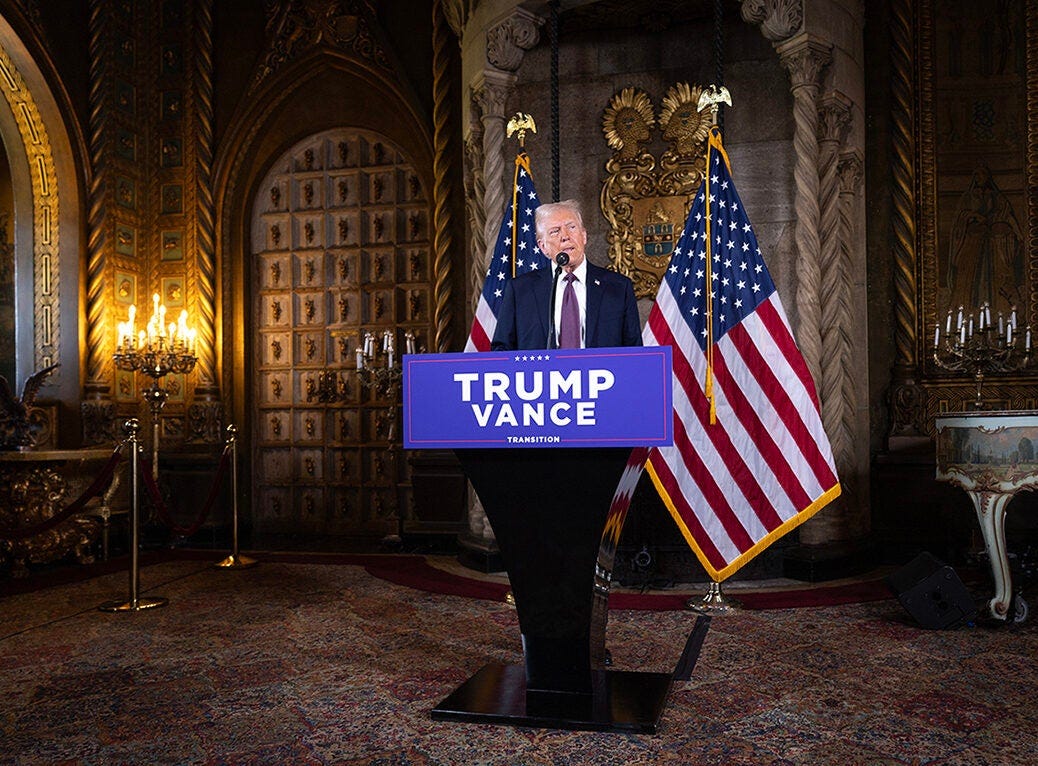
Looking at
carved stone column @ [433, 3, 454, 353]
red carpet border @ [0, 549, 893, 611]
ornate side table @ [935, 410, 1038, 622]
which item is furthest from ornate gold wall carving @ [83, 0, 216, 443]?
ornate side table @ [935, 410, 1038, 622]

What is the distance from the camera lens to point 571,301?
3811 mm

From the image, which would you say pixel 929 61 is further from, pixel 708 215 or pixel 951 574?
pixel 951 574

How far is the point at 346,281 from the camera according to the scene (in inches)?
378

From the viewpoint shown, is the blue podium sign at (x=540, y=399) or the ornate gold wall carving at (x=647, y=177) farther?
the ornate gold wall carving at (x=647, y=177)

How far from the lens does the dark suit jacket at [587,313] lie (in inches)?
150

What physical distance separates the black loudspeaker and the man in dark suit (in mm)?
2436

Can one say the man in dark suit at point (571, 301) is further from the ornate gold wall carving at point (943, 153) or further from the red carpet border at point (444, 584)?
the ornate gold wall carving at point (943, 153)

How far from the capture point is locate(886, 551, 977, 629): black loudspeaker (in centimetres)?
489

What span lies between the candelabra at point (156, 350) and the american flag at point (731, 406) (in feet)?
16.4

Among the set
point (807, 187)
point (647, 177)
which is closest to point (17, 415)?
point (647, 177)

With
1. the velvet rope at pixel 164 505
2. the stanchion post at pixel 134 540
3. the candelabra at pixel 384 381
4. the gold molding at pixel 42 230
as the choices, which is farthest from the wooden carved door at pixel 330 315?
the stanchion post at pixel 134 540

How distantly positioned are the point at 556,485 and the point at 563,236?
1.04 m

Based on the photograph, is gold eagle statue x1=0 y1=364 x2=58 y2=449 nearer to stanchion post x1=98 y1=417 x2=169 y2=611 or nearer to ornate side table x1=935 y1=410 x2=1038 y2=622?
stanchion post x1=98 y1=417 x2=169 y2=611

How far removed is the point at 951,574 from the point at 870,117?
4.40 m
